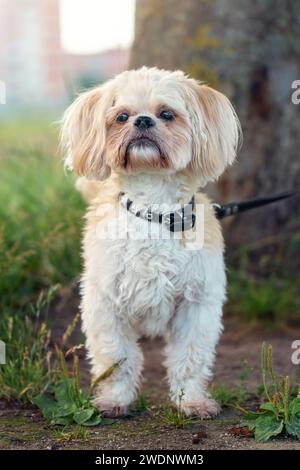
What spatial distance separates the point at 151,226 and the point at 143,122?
51cm

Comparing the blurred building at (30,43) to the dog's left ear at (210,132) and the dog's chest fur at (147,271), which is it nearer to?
the dog's left ear at (210,132)

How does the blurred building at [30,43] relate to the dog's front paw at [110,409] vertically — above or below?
above

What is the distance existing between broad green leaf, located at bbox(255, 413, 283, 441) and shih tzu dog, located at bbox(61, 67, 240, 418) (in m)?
0.40

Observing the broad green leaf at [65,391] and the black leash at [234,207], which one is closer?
the broad green leaf at [65,391]

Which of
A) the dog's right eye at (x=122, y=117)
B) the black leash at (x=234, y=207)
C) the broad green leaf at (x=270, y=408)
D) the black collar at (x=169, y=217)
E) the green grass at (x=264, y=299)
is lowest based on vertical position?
the broad green leaf at (x=270, y=408)

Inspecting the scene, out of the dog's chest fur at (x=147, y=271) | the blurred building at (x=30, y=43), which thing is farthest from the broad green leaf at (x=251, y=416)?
the blurred building at (x=30, y=43)

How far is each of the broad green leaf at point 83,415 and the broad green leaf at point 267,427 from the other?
0.76m

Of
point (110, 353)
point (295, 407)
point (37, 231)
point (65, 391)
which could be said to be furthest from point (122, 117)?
point (37, 231)

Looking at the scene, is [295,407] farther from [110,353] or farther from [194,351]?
[110,353]

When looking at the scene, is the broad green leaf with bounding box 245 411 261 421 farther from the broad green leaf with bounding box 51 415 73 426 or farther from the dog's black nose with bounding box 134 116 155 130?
the dog's black nose with bounding box 134 116 155 130

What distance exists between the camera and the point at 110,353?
404 cm

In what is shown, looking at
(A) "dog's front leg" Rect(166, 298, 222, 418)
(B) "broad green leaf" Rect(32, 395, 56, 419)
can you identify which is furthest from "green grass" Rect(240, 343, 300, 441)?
(B) "broad green leaf" Rect(32, 395, 56, 419)

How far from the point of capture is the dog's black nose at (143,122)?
3688 millimetres

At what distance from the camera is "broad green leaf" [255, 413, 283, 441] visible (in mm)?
3470
